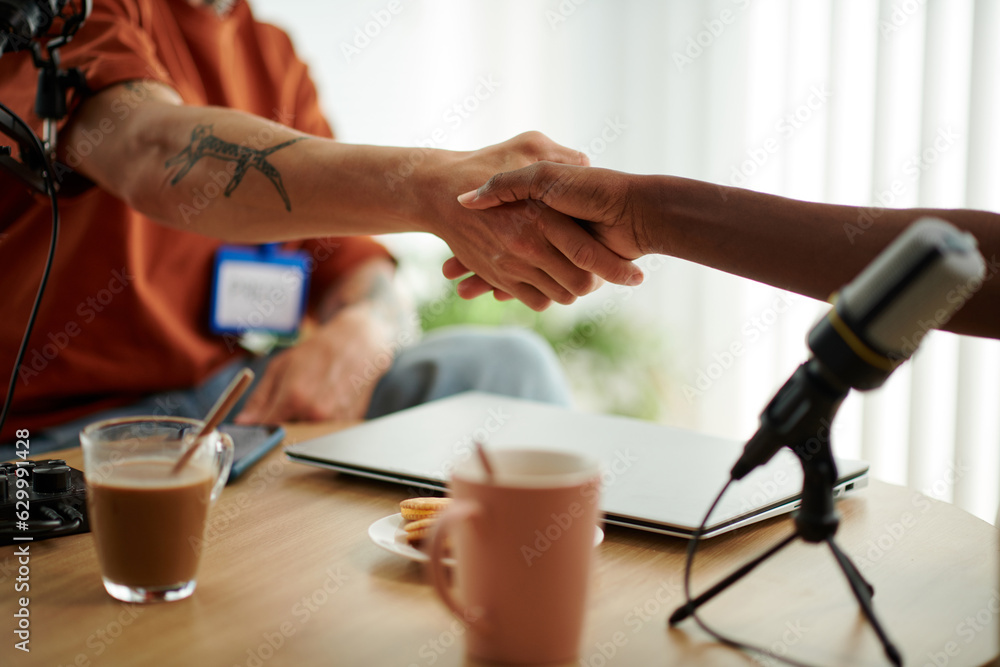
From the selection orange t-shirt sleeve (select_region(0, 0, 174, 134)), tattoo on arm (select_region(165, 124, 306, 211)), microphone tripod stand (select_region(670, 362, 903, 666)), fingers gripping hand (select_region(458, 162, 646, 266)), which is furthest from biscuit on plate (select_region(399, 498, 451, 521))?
orange t-shirt sleeve (select_region(0, 0, 174, 134))

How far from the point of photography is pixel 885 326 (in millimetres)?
402

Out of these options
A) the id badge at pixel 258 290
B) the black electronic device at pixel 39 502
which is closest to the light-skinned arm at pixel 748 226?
the black electronic device at pixel 39 502

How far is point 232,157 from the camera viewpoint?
41.9 inches

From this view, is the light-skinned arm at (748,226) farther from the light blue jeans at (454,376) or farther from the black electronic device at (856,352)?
the light blue jeans at (454,376)

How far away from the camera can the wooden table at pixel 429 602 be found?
490mm

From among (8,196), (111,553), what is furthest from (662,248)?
(8,196)

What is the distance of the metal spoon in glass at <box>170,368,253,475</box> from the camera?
52 cm

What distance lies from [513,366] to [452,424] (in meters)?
0.39

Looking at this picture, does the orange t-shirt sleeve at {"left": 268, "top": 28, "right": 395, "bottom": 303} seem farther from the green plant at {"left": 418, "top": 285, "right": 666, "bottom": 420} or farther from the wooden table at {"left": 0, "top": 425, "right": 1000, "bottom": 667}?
the green plant at {"left": 418, "top": 285, "right": 666, "bottom": 420}

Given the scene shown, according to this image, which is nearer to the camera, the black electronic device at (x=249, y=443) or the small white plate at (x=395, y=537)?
the small white plate at (x=395, y=537)

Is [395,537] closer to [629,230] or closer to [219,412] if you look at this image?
[219,412]

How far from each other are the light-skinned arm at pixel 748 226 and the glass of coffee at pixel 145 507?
1.55ft

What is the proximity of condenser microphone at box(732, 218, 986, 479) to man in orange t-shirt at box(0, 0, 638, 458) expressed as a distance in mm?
513

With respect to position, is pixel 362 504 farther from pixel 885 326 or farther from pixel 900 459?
pixel 900 459
